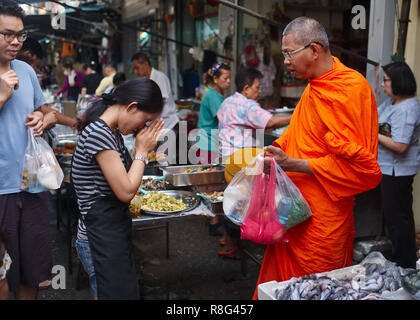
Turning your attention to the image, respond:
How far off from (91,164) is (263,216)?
→ 3.53ft

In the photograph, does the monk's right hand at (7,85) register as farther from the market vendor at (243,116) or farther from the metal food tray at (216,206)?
the market vendor at (243,116)

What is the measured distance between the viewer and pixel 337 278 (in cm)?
240

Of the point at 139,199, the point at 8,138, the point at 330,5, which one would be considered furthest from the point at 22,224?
the point at 330,5

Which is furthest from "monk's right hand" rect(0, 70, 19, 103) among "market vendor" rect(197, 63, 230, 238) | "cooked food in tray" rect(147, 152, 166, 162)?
"market vendor" rect(197, 63, 230, 238)

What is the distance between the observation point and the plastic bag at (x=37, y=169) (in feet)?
8.46

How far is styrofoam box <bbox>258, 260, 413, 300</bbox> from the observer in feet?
7.25

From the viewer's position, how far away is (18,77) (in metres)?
2.72

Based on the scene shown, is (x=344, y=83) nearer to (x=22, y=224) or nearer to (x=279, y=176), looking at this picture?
(x=279, y=176)

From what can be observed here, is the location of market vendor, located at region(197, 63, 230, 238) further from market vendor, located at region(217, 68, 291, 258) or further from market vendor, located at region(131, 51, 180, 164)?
market vendor, located at region(131, 51, 180, 164)

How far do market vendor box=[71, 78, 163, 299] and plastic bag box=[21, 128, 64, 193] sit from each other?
371 millimetres

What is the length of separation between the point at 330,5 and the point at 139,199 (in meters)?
6.41

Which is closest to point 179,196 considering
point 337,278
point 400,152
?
point 337,278

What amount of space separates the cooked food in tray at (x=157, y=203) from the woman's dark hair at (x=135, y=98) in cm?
99

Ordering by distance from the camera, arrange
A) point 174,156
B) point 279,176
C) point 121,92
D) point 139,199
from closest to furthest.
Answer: point 121,92
point 279,176
point 139,199
point 174,156
